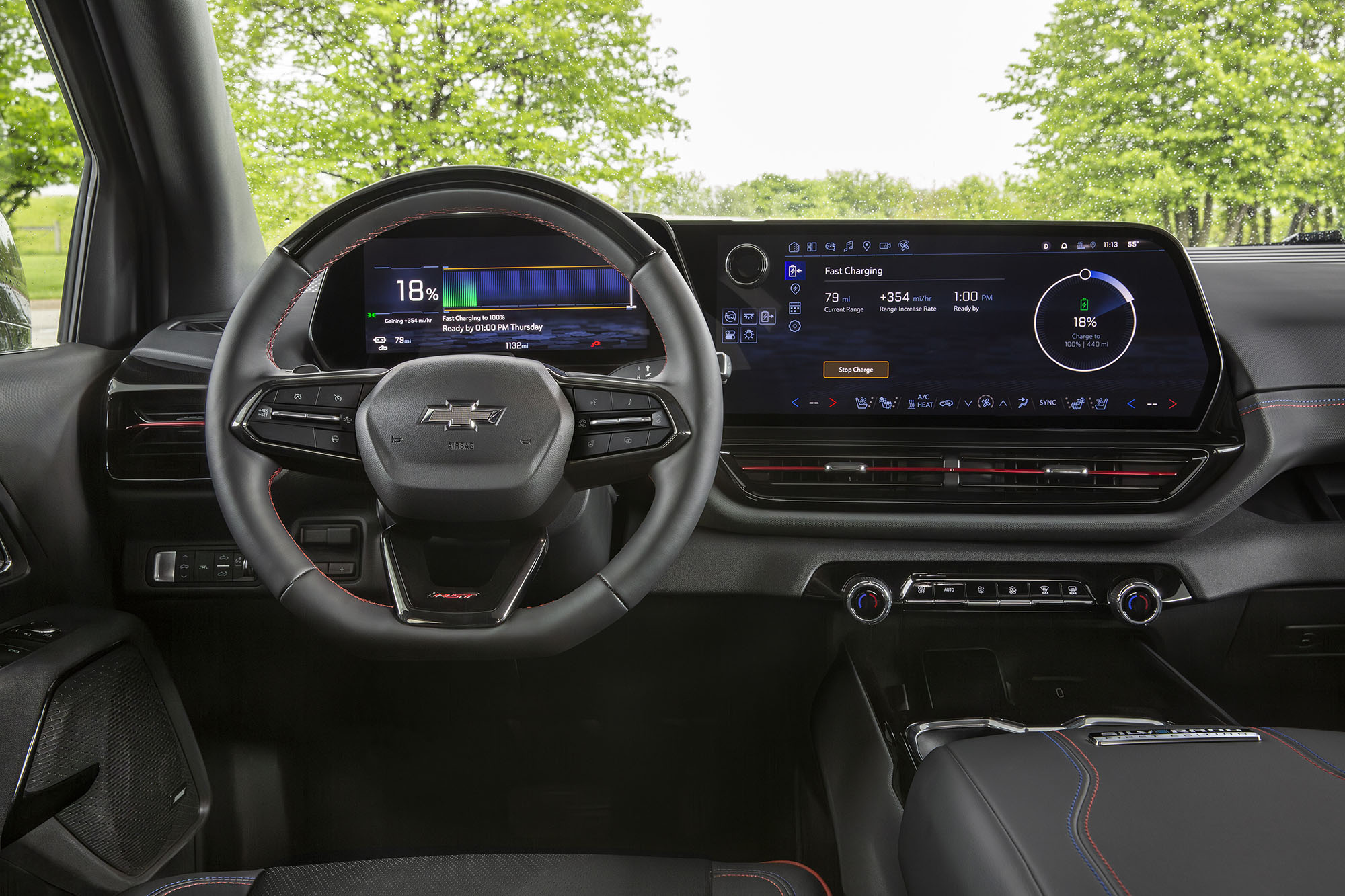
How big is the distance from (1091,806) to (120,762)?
1.46 metres

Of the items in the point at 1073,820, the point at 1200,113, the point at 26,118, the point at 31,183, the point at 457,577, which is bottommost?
the point at 1073,820

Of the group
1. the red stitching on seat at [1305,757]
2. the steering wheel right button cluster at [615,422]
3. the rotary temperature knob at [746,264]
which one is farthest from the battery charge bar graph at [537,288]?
the red stitching on seat at [1305,757]

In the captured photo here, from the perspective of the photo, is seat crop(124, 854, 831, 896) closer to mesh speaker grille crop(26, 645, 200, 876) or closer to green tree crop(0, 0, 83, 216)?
mesh speaker grille crop(26, 645, 200, 876)

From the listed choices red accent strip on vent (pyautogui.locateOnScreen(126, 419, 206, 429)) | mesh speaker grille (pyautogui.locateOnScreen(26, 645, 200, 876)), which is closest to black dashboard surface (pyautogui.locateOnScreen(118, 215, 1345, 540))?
red accent strip on vent (pyautogui.locateOnScreen(126, 419, 206, 429))

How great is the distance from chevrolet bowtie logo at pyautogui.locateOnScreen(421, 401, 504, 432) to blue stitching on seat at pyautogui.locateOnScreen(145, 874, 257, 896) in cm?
66

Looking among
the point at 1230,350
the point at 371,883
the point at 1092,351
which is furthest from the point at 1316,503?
the point at 371,883

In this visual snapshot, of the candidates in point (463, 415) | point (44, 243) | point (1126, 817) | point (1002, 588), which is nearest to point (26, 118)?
point (44, 243)

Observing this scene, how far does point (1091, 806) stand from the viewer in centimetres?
108

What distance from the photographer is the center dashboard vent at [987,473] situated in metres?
1.62

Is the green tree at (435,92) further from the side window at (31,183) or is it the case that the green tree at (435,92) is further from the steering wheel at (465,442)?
the steering wheel at (465,442)

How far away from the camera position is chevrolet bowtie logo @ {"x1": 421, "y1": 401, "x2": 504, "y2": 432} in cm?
111

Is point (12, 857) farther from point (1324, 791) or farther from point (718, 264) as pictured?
point (1324, 791)

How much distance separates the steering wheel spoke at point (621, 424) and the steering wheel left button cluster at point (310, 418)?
10.7 inches

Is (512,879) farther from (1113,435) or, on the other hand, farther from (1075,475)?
(1113,435)
